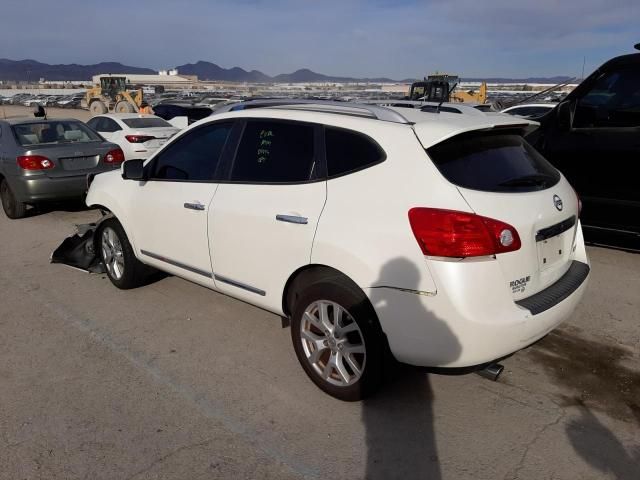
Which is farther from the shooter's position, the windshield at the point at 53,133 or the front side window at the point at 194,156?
the windshield at the point at 53,133

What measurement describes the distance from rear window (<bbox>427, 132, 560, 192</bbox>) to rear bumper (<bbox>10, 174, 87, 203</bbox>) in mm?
6628

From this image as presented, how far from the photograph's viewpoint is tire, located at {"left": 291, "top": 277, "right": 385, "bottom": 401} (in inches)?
114

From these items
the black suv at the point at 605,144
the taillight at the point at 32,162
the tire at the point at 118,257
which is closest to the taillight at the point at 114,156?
the taillight at the point at 32,162

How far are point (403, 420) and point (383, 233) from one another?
44.1 inches

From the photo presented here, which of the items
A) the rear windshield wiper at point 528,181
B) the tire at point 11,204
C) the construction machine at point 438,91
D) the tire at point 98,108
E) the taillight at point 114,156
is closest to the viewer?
the rear windshield wiper at point 528,181

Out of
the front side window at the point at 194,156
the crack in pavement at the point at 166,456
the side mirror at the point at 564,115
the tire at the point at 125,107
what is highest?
the side mirror at the point at 564,115

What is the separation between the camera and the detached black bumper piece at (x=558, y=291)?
9.23 ft

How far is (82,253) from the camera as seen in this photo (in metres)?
5.65

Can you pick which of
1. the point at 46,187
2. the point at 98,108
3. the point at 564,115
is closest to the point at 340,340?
the point at 564,115

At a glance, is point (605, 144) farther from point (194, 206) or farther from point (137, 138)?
point (137, 138)

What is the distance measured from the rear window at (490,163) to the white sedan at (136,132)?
9691 millimetres

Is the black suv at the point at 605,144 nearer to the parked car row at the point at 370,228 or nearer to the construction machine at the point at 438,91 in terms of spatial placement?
the parked car row at the point at 370,228

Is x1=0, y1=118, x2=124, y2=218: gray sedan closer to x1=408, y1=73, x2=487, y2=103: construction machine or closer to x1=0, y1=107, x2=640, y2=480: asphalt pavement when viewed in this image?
x1=0, y1=107, x2=640, y2=480: asphalt pavement

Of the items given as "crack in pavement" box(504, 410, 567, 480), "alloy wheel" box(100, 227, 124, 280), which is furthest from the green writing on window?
"crack in pavement" box(504, 410, 567, 480)
